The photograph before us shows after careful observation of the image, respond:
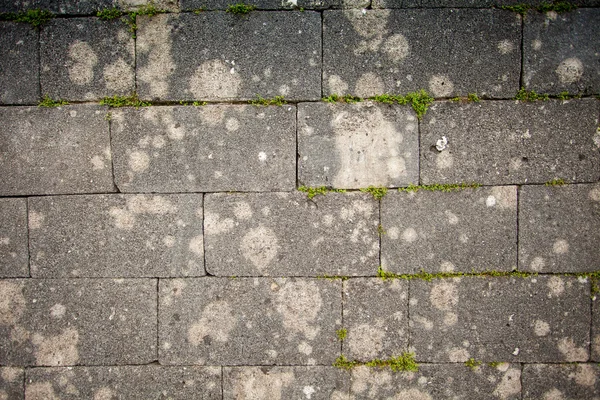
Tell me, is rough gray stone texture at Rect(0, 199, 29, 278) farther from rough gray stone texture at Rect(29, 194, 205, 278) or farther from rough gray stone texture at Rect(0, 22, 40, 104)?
rough gray stone texture at Rect(0, 22, 40, 104)

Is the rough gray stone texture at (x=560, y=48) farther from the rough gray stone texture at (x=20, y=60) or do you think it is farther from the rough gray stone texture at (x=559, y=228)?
the rough gray stone texture at (x=20, y=60)

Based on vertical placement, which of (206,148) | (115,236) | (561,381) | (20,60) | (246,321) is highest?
(20,60)

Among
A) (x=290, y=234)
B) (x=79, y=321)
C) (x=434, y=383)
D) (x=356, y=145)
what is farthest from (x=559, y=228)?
(x=79, y=321)

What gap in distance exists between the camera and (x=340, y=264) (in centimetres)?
247

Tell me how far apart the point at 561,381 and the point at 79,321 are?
3.77m

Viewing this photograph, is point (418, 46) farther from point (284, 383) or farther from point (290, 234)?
point (284, 383)

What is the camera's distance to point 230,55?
2402 millimetres

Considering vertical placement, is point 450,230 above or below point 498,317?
above

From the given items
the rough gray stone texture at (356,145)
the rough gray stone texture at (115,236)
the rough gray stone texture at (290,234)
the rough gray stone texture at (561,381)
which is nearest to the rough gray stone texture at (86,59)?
the rough gray stone texture at (115,236)

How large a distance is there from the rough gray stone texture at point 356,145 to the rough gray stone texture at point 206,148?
0.13 metres

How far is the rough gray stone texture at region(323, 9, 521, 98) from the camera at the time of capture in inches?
93.9

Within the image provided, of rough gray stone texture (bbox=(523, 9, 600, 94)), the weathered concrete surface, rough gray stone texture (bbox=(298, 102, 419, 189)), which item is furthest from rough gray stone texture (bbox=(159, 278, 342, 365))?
rough gray stone texture (bbox=(523, 9, 600, 94))

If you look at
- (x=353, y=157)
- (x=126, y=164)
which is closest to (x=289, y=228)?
(x=353, y=157)

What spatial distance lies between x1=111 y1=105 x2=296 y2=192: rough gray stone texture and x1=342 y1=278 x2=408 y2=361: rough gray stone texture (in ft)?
3.20
